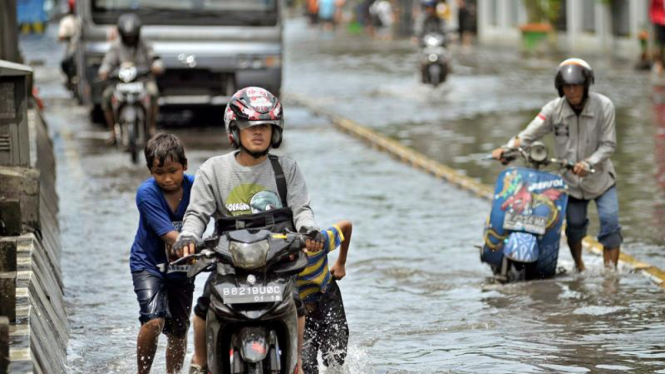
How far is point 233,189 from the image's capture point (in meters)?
6.44

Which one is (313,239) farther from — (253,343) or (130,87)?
(130,87)

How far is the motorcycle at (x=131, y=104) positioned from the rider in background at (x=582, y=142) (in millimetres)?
7787

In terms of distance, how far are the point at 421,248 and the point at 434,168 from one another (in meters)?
4.40

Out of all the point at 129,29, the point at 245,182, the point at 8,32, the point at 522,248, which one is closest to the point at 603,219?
the point at 522,248

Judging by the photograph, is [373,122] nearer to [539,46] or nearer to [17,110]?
[17,110]

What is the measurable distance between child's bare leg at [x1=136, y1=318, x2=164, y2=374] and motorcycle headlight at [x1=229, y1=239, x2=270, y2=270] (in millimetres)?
1231

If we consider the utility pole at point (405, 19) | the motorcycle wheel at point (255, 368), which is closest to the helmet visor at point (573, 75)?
the motorcycle wheel at point (255, 368)

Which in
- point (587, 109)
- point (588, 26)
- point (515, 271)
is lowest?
point (588, 26)

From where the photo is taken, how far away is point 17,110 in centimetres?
943

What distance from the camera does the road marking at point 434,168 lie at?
33.0 ft

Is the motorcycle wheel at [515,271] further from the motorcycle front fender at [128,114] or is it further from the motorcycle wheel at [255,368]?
the motorcycle front fender at [128,114]

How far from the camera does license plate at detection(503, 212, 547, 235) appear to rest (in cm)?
976

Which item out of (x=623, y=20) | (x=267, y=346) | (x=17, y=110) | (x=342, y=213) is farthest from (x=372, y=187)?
(x=623, y=20)

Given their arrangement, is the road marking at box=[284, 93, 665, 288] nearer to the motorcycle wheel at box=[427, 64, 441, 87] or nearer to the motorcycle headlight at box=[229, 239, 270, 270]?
the motorcycle wheel at box=[427, 64, 441, 87]
